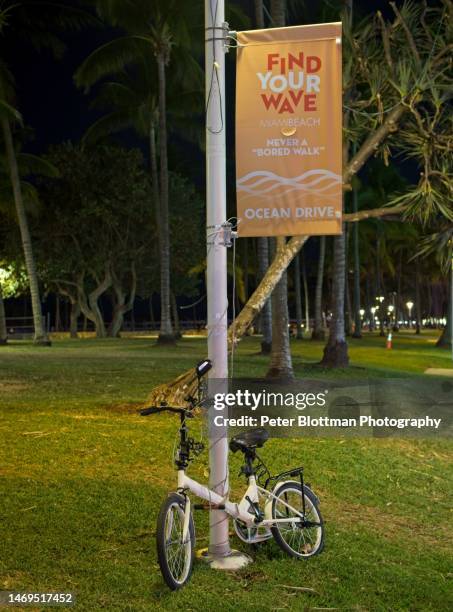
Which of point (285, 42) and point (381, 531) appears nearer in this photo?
point (285, 42)

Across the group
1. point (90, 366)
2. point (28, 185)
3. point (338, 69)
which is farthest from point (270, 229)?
point (28, 185)

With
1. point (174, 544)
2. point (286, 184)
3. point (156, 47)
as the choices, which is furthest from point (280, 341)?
point (156, 47)

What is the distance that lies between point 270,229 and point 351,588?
279 cm

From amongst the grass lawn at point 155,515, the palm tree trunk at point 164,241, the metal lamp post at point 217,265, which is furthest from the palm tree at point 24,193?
the metal lamp post at point 217,265

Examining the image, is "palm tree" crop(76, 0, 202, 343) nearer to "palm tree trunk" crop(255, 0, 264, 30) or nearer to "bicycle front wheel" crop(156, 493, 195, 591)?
"palm tree trunk" crop(255, 0, 264, 30)

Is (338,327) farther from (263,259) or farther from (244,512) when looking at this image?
(244,512)

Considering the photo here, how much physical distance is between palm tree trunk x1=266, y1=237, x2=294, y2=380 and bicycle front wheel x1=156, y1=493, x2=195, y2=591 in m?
12.5

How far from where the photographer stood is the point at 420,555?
713cm

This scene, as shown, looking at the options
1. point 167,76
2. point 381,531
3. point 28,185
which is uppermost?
point 167,76

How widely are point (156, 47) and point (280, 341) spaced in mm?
19075

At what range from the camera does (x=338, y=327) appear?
2412 centimetres

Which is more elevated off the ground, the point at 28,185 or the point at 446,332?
the point at 28,185

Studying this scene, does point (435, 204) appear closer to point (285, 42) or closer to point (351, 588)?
point (285, 42)

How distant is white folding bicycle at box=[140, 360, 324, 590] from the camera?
5.92 m
